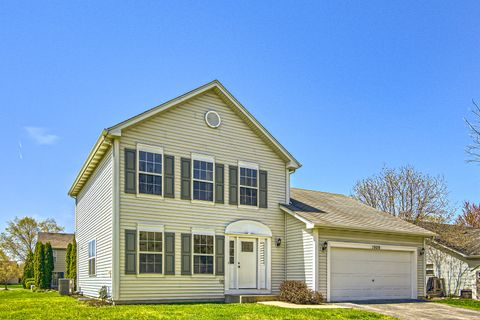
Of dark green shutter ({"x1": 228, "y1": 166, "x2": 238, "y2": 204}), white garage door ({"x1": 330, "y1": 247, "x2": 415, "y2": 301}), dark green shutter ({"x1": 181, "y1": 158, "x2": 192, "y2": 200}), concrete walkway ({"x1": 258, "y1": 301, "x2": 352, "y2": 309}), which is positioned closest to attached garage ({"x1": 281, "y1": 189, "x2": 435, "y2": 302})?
white garage door ({"x1": 330, "y1": 247, "x2": 415, "y2": 301})

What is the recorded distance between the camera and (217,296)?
16.2 metres

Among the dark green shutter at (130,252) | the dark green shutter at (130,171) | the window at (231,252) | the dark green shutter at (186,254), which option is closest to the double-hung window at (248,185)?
the window at (231,252)

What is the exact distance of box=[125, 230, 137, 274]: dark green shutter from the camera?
1456cm

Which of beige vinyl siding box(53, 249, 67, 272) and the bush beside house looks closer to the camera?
the bush beside house

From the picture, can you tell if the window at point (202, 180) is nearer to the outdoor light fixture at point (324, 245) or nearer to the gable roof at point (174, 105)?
the gable roof at point (174, 105)

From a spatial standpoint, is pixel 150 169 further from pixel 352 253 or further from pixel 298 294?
pixel 352 253

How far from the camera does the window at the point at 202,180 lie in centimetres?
1645

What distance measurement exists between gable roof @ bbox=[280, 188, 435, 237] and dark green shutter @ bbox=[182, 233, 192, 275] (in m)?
4.10

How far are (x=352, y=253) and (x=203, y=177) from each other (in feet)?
21.0

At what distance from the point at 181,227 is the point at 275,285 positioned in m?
4.46

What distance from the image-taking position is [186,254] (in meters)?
15.7

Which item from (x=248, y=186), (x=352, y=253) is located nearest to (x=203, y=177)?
(x=248, y=186)

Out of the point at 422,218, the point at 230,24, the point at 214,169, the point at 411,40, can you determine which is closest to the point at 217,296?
the point at 214,169

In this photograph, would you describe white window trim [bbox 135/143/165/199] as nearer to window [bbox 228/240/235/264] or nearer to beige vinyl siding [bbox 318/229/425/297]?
window [bbox 228/240/235/264]
